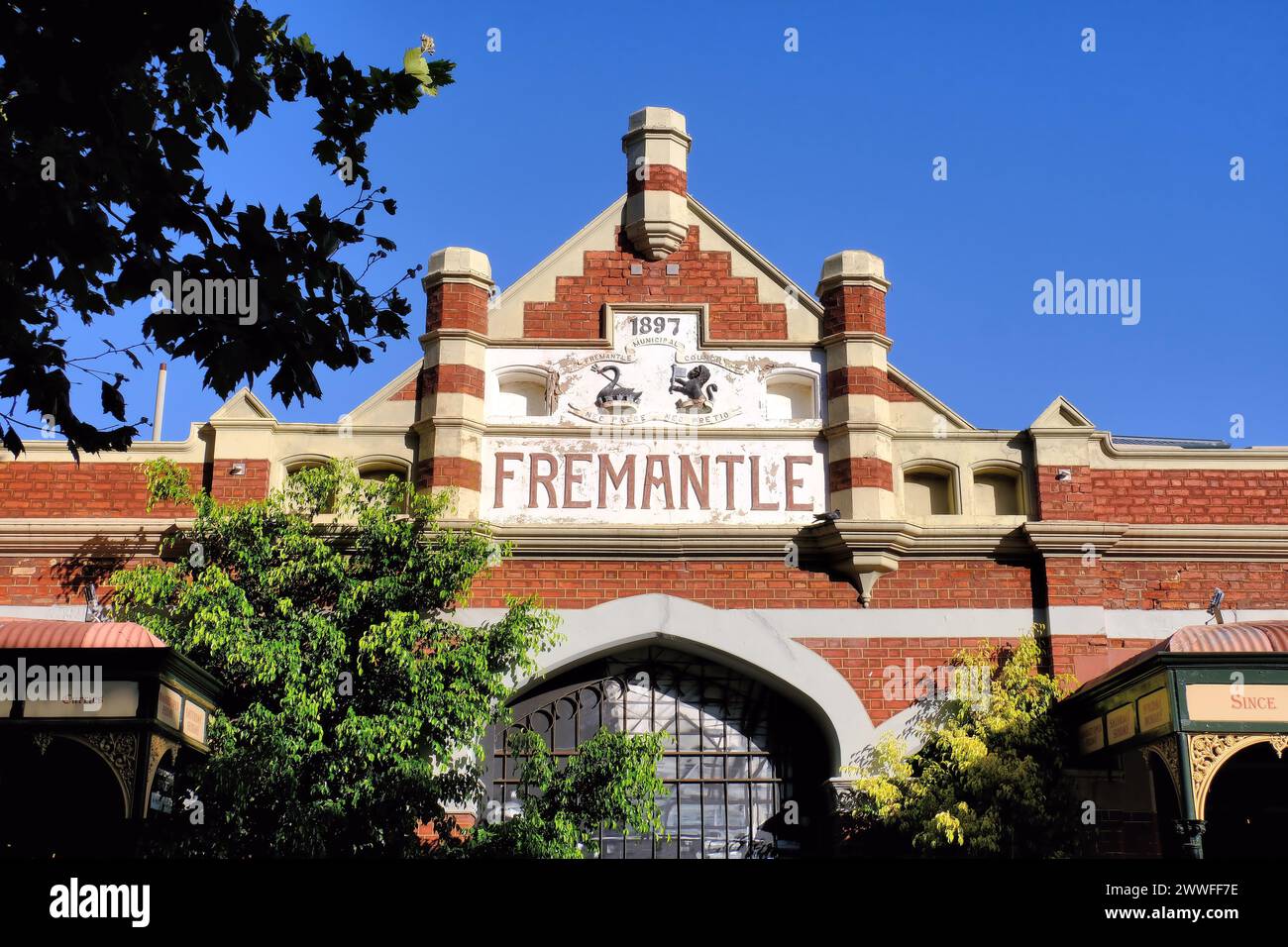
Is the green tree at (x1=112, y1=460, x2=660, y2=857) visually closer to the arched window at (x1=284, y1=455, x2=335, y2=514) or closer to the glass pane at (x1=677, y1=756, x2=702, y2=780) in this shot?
the arched window at (x1=284, y1=455, x2=335, y2=514)

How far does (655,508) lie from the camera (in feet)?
57.5

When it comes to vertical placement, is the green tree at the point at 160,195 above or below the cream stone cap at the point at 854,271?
below

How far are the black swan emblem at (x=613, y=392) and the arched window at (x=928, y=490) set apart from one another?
340 cm

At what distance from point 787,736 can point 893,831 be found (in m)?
1.79

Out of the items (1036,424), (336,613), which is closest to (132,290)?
(336,613)

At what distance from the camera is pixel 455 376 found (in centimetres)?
1786

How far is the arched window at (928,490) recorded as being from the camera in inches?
704

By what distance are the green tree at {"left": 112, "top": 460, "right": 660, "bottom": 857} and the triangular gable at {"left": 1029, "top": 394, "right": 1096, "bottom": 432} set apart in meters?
6.32

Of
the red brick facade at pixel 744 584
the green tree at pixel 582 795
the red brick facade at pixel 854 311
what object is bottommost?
the green tree at pixel 582 795

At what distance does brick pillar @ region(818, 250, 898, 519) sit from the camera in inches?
684

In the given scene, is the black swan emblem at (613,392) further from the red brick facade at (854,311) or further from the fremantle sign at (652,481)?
the red brick facade at (854,311)

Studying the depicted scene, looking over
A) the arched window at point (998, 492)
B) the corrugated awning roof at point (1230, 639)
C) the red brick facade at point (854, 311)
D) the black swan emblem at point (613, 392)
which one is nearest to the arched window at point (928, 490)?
the arched window at point (998, 492)

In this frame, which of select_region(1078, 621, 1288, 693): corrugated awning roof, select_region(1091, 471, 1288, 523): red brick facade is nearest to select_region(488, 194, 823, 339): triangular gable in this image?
select_region(1091, 471, 1288, 523): red brick facade
